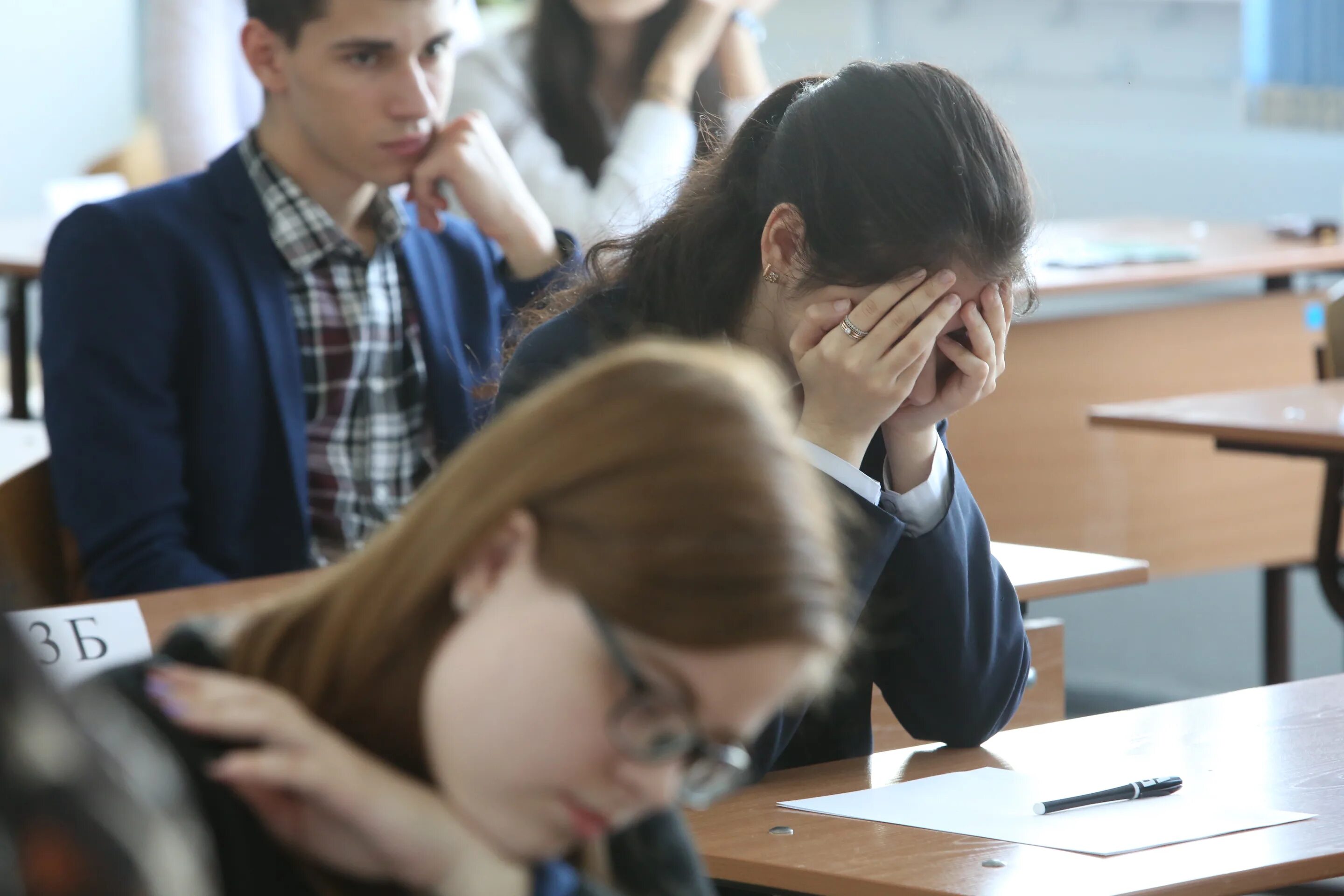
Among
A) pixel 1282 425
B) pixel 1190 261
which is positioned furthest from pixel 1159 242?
pixel 1282 425

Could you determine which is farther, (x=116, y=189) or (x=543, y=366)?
(x=116, y=189)

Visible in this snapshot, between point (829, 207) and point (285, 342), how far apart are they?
857 mm

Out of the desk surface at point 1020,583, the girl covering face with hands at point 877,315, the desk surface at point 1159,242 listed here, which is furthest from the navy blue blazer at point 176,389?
the desk surface at point 1159,242

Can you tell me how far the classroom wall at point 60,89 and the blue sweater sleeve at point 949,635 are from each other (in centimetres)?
648

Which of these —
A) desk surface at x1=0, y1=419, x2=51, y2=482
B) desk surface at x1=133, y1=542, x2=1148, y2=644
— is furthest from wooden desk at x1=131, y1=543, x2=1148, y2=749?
desk surface at x1=0, y1=419, x2=51, y2=482

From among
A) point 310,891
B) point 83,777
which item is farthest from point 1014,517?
point 83,777

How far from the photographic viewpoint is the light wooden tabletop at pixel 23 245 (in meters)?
3.43

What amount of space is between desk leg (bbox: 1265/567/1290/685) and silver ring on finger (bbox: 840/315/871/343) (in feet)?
7.43

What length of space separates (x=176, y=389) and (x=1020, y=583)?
0.98 meters

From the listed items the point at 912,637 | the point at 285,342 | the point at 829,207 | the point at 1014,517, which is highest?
the point at 829,207

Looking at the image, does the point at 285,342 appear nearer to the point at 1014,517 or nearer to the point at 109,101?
the point at 1014,517

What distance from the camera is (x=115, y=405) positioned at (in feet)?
6.18

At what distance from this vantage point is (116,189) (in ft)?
14.1

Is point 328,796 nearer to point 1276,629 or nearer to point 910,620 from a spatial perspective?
point 910,620
